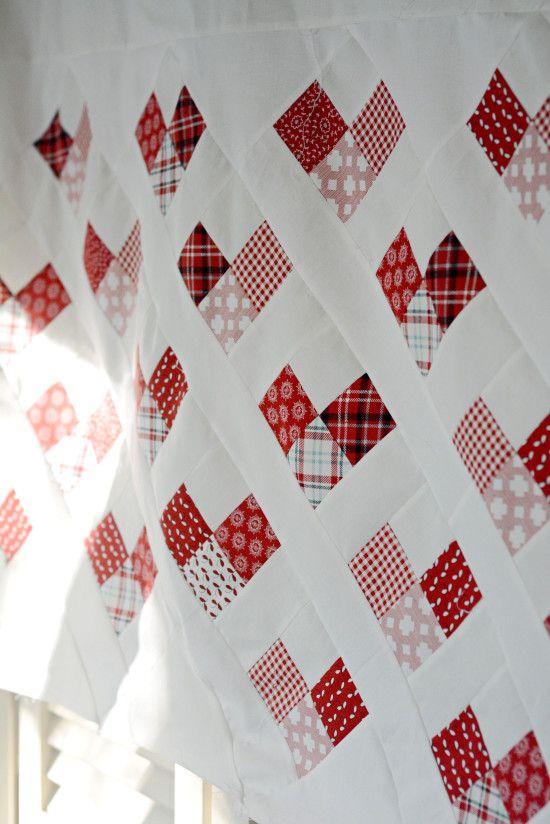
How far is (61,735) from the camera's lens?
4.95 feet

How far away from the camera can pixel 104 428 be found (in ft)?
4.18

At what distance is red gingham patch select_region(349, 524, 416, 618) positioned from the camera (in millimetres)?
936

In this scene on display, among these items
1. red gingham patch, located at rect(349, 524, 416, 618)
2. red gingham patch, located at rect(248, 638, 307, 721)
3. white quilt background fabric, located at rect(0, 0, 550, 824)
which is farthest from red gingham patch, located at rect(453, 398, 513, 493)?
red gingham patch, located at rect(248, 638, 307, 721)

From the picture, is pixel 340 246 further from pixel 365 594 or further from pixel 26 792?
pixel 26 792

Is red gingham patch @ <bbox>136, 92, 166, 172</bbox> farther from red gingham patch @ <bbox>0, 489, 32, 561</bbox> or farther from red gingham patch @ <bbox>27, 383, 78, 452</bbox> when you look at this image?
red gingham patch @ <bbox>0, 489, 32, 561</bbox>

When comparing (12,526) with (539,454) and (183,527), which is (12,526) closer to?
(183,527)

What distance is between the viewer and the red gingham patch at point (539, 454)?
80 centimetres

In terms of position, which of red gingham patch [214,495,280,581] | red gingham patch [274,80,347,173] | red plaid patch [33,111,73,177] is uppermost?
red plaid patch [33,111,73,177]

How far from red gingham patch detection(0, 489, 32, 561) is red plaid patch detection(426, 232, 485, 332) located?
0.79 m

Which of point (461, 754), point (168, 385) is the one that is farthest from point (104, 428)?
point (461, 754)

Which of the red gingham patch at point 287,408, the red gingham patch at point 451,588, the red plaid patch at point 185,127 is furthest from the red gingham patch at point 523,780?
the red plaid patch at point 185,127

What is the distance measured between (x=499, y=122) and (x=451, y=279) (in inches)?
5.9

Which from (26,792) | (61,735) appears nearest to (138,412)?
(61,735)

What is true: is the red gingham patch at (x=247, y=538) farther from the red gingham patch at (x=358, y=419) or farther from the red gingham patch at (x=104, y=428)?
the red gingham patch at (x=104, y=428)
